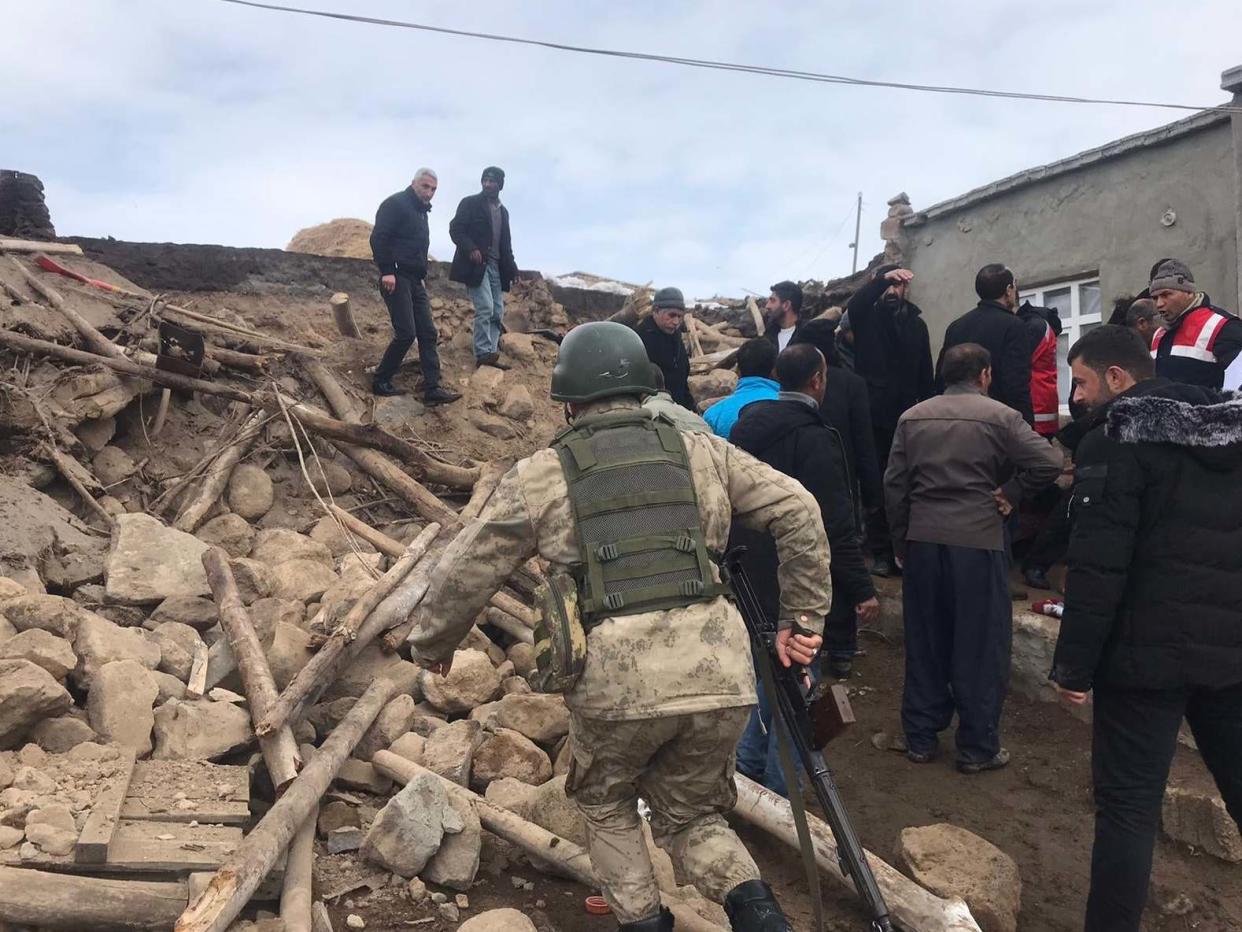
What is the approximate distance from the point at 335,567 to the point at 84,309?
3.88m

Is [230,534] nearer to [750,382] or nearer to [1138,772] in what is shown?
[750,382]

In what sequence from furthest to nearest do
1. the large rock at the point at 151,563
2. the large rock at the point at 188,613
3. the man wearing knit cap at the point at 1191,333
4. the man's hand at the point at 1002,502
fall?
the large rock at the point at 151,563 → the large rock at the point at 188,613 → the man wearing knit cap at the point at 1191,333 → the man's hand at the point at 1002,502

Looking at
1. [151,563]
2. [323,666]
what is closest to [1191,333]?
[323,666]

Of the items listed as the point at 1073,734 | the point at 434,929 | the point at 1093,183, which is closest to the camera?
the point at 434,929

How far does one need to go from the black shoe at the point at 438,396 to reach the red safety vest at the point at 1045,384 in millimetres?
5510

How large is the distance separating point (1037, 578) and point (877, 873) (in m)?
3.74

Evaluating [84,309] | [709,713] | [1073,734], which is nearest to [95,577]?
[84,309]

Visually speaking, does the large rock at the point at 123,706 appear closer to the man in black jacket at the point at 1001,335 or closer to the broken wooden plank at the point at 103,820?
the broken wooden plank at the point at 103,820

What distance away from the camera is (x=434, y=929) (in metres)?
3.59

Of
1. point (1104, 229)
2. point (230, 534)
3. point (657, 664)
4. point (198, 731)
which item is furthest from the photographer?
point (1104, 229)

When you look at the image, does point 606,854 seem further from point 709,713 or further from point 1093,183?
point 1093,183

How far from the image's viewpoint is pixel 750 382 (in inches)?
195

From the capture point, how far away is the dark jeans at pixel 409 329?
916 cm

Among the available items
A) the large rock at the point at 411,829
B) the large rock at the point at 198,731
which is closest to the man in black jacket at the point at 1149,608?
the large rock at the point at 411,829
